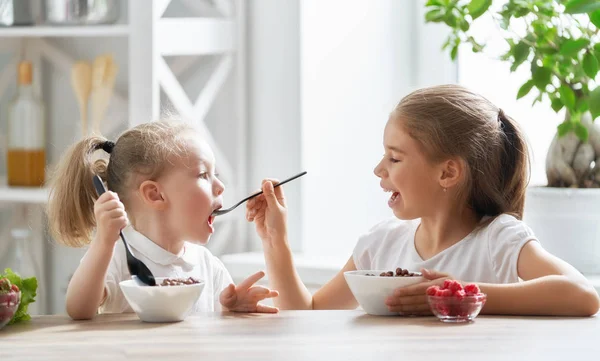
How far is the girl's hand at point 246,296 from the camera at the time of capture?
5.47 ft

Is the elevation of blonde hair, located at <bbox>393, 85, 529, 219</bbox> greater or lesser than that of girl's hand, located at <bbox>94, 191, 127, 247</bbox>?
greater

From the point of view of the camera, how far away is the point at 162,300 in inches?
59.2

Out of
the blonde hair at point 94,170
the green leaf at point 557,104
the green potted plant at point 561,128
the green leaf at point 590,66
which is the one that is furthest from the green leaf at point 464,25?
the blonde hair at point 94,170

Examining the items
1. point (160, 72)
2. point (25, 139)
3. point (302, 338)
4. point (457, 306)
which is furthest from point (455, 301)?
point (25, 139)

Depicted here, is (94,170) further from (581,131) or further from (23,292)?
(581,131)

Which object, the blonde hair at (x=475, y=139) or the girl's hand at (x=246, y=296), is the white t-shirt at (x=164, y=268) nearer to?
the girl's hand at (x=246, y=296)

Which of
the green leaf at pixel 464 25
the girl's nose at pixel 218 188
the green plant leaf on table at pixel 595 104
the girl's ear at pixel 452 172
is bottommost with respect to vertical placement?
the girl's nose at pixel 218 188

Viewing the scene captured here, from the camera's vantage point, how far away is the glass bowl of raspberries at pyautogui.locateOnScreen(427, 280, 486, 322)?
4.87 ft

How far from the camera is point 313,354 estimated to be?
1257mm

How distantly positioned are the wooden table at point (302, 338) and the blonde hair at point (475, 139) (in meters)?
0.41

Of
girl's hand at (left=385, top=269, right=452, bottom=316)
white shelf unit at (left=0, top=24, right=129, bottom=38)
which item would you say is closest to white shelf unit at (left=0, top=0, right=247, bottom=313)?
white shelf unit at (left=0, top=24, right=129, bottom=38)

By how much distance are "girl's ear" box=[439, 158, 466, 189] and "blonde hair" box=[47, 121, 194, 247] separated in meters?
0.50

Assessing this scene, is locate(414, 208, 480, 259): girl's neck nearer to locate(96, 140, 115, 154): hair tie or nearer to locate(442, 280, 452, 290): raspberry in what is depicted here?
locate(442, 280, 452, 290): raspberry

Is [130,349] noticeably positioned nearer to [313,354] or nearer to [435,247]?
[313,354]
